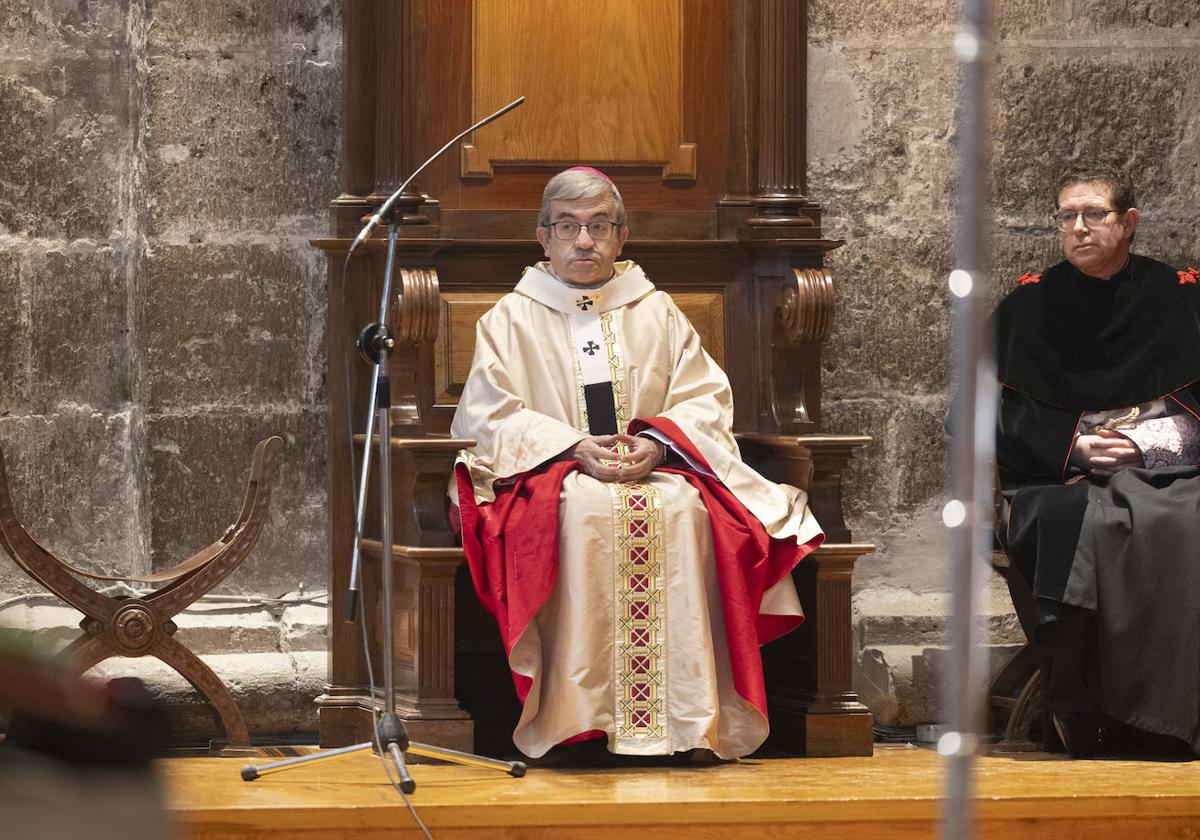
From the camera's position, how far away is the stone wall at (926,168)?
6.33 metres

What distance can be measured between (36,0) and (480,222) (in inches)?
66.6

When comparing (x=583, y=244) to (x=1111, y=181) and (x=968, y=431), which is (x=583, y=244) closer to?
(x=1111, y=181)

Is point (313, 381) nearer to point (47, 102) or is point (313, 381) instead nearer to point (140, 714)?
point (47, 102)

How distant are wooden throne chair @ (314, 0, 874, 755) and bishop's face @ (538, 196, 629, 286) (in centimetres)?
21

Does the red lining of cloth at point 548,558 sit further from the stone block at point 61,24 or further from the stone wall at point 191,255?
the stone block at point 61,24

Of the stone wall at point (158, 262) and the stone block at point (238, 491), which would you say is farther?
the stone block at point (238, 491)

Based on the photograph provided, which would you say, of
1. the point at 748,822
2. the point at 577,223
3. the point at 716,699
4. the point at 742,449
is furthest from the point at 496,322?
the point at 748,822

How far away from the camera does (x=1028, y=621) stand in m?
5.27

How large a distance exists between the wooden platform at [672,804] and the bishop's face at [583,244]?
1491 mm

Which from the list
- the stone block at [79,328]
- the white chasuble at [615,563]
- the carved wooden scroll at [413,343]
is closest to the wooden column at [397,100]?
the carved wooden scroll at [413,343]

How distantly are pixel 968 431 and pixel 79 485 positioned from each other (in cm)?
457

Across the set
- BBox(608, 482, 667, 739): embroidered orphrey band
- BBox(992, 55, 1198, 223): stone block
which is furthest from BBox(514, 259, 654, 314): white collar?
BBox(992, 55, 1198, 223): stone block

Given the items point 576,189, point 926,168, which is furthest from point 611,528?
point 926,168

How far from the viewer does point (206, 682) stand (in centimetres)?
511
